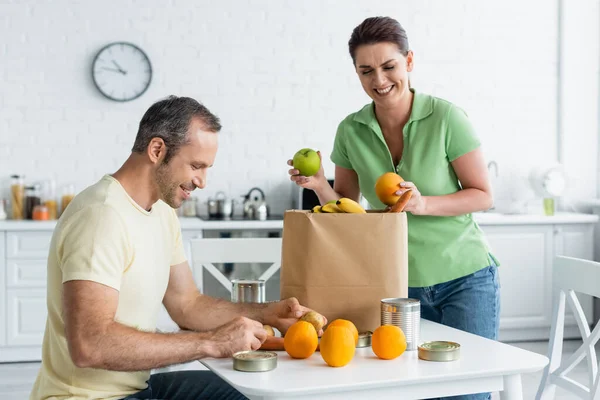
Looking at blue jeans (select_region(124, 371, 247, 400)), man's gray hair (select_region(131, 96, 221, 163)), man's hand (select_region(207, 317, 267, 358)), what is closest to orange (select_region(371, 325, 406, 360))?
man's hand (select_region(207, 317, 267, 358))

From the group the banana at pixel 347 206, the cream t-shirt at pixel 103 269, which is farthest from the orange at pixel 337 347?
the cream t-shirt at pixel 103 269

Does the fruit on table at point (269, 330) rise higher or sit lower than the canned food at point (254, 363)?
higher

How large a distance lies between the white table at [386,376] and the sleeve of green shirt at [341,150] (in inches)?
31.8

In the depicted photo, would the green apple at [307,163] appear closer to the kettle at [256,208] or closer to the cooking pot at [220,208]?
the kettle at [256,208]

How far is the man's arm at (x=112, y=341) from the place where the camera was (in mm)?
1460

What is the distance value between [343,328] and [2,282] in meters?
3.06

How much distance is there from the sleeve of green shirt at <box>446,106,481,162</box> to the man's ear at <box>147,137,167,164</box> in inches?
31.2

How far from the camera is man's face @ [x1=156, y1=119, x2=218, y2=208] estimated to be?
5.62ft

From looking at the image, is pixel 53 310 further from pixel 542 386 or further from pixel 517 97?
pixel 517 97

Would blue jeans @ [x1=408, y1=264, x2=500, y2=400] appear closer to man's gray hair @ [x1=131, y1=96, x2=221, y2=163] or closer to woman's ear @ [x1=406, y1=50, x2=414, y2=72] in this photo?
woman's ear @ [x1=406, y1=50, x2=414, y2=72]

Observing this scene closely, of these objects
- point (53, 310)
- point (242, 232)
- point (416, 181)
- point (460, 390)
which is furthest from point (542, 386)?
point (242, 232)

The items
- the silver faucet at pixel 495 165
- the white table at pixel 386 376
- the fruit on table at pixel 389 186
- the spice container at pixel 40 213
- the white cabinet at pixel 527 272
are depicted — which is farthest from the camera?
the silver faucet at pixel 495 165

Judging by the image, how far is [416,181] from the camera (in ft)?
6.91

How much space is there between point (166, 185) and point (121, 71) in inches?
122
